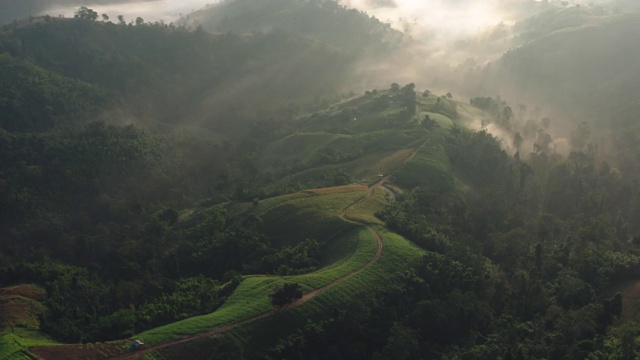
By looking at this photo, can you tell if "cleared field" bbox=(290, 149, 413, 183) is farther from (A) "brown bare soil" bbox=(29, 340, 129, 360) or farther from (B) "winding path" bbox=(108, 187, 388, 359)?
(A) "brown bare soil" bbox=(29, 340, 129, 360)

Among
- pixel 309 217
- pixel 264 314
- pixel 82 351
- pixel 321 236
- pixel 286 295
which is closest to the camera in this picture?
pixel 82 351

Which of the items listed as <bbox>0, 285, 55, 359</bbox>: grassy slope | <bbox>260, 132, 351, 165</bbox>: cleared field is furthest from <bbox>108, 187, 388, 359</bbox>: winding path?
<bbox>260, 132, 351, 165</bbox>: cleared field

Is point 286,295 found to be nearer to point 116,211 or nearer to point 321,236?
point 321,236

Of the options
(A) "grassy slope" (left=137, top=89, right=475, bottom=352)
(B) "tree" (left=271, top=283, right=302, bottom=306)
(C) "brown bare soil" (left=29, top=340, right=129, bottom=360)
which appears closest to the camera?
(C) "brown bare soil" (left=29, top=340, right=129, bottom=360)

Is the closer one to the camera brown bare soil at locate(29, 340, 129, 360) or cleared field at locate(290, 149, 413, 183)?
brown bare soil at locate(29, 340, 129, 360)

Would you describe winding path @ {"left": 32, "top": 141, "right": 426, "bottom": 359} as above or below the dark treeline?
below

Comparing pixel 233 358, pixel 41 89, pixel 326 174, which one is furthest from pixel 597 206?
pixel 41 89

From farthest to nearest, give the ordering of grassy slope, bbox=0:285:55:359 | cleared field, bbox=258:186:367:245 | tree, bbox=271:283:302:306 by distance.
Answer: cleared field, bbox=258:186:367:245
tree, bbox=271:283:302:306
grassy slope, bbox=0:285:55:359

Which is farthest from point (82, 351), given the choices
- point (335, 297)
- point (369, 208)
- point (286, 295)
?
point (369, 208)

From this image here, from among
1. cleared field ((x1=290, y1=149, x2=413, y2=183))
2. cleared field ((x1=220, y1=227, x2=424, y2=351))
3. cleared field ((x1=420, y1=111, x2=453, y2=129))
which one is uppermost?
cleared field ((x1=420, y1=111, x2=453, y2=129))
